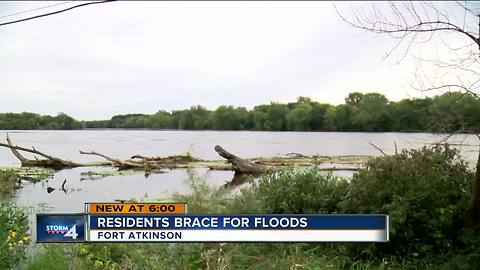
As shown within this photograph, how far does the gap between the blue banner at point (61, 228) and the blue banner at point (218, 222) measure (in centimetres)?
12

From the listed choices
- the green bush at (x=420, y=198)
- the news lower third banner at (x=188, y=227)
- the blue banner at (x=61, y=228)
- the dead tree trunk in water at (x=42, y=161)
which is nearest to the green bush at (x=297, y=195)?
the green bush at (x=420, y=198)

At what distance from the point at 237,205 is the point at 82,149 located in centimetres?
712

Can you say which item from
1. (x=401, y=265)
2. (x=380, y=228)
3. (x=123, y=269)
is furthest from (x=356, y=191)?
(x=123, y=269)

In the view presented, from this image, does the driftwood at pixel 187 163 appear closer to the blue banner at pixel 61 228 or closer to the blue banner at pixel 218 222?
the blue banner at pixel 61 228

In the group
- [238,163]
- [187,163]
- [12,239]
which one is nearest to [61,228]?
[12,239]

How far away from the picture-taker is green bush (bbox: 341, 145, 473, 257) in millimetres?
4492

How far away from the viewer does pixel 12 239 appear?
4.70 m

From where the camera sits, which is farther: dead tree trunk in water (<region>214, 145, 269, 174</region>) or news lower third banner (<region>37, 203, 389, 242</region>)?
dead tree trunk in water (<region>214, 145, 269, 174</region>)

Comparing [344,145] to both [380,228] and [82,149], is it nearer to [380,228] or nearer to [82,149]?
[82,149]

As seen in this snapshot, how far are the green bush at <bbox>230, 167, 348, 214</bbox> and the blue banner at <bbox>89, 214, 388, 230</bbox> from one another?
7.35 feet

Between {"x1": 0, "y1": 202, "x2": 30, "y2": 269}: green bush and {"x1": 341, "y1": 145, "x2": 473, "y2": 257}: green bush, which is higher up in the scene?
{"x1": 341, "y1": 145, "x2": 473, "y2": 257}: green bush

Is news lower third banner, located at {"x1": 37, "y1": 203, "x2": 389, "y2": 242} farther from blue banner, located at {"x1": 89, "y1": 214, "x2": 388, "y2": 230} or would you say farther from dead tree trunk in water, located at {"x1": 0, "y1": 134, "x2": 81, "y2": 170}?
dead tree trunk in water, located at {"x1": 0, "y1": 134, "x2": 81, "y2": 170}

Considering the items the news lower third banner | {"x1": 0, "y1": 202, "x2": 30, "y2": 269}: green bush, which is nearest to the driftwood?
{"x1": 0, "y1": 202, "x2": 30, "y2": 269}: green bush

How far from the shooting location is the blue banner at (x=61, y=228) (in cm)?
343
